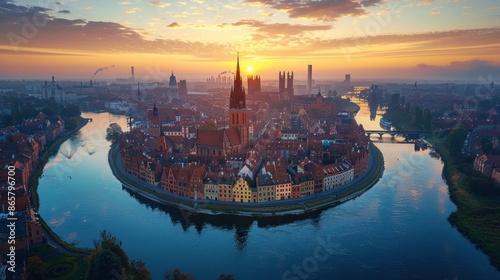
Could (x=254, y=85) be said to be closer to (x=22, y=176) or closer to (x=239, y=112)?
(x=239, y=112)

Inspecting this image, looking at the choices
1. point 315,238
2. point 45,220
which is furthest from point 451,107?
point 45,220

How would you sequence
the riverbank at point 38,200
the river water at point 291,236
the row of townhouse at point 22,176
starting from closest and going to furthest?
the row of townhouse at point 22,176, the river water at point 291,236, the riverbank at point 38,200

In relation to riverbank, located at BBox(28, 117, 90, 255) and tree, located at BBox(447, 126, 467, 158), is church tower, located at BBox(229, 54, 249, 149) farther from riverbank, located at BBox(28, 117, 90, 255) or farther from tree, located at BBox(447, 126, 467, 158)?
tree, located at BBox(447, 126, 467, 158)

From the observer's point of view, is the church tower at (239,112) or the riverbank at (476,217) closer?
the riverbank at (476,217)

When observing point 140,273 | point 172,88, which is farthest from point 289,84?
point 140,273

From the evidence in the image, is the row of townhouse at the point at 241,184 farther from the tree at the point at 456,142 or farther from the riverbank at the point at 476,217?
the tree at the point at 456,142

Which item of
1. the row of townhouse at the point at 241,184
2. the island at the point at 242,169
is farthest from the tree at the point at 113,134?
the row of townhouse at the point at 241,184

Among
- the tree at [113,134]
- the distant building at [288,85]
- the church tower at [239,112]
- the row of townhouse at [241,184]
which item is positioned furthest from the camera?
the distant building at [288,85]
